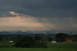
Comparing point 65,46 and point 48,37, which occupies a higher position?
point 48,37

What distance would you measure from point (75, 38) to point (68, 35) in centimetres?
225

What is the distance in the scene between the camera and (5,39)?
1076 inches

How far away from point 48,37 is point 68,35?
11.3 feet

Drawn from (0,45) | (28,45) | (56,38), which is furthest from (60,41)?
(0,45)

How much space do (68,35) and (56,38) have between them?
2153 mm

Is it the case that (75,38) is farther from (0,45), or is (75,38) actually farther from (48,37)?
(0,45)

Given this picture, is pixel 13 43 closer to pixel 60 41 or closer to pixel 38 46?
pixel 38 46

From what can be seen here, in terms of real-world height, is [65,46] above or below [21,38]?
below

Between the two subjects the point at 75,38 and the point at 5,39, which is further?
the point at 75,38

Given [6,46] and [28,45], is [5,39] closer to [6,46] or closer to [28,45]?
[6,46]

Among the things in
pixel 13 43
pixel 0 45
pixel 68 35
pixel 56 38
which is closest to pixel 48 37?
pixel 56 38

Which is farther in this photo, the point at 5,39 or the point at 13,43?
the point at 13,43

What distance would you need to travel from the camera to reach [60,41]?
28.6 metres

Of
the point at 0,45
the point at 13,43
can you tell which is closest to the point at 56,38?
the point at 13,43
